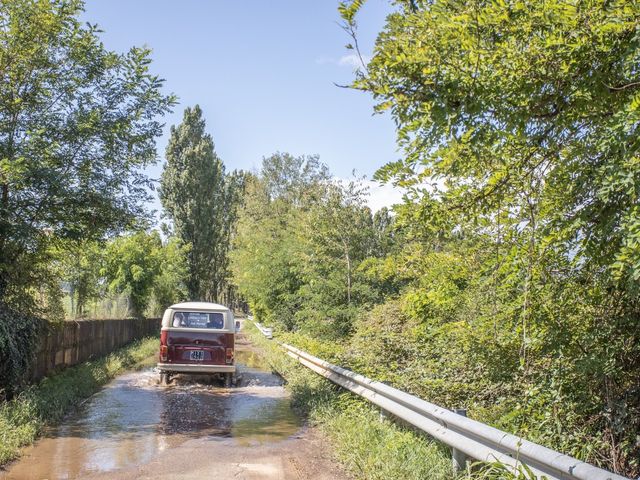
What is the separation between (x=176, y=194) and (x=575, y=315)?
132 feet

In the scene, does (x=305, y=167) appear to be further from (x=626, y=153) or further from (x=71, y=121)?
(x=626, y=153)

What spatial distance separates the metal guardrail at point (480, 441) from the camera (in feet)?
12.5

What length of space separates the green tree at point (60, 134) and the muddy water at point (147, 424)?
9.88 feet

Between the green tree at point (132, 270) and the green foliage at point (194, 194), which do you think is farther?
the green foliage at point (194, 194)

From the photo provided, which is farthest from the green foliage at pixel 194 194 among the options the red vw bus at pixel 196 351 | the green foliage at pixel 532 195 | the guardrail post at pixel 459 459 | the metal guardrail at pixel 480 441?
the guardrail post at pixel 459 459

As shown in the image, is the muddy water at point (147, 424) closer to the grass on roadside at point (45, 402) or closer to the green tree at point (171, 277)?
the grass on roadside at point (45, 402)

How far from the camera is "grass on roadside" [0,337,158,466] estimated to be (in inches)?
308

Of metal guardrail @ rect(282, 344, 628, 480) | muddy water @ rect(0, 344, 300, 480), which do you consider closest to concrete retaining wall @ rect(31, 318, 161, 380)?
muddy water @ rect(0, 344, 300, 480)

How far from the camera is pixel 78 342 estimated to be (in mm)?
15812

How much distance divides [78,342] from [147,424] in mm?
7240

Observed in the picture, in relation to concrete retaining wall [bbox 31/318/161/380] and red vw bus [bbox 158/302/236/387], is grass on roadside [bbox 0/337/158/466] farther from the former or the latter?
red vw bus [bbox 158/302/236/387]

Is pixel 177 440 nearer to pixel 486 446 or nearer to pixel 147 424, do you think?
pixel 147 424

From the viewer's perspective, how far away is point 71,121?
11.0m

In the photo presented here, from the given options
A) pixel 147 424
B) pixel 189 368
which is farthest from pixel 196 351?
pixel 147 424
